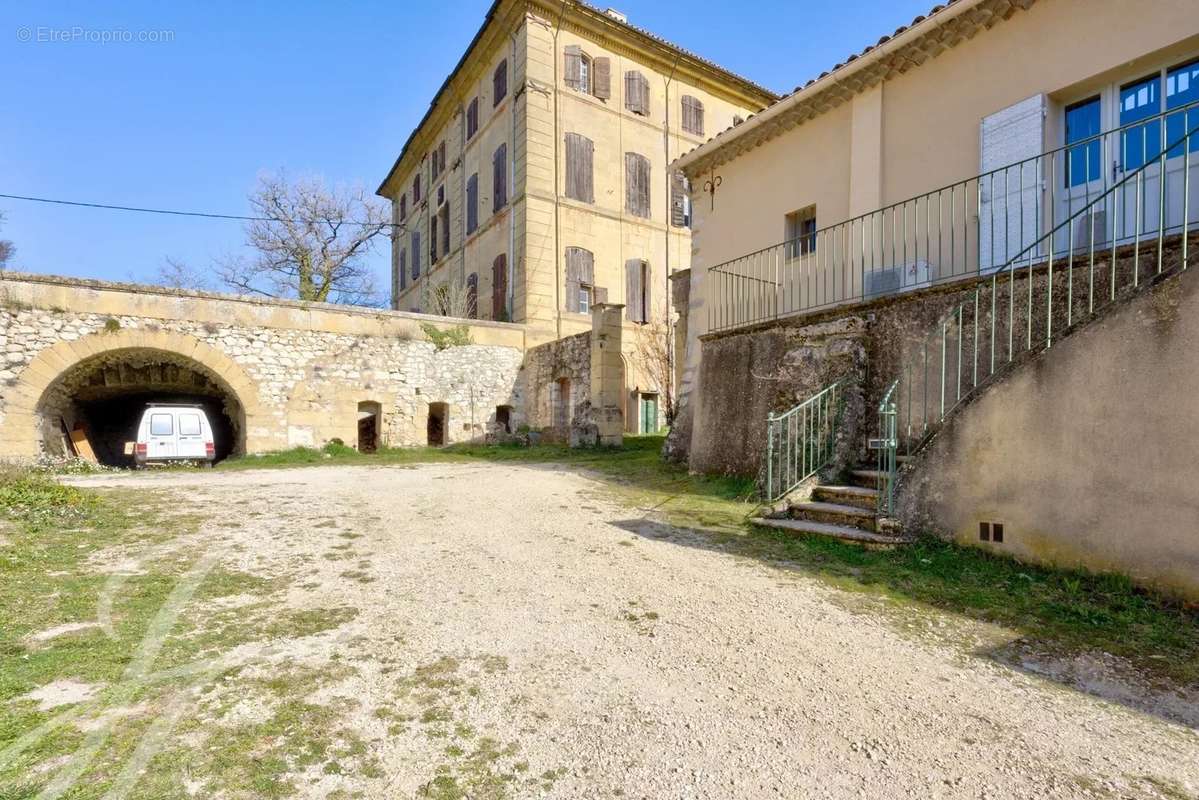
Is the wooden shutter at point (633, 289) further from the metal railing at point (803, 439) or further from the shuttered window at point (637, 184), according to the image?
the metal railing at point (803, 439)

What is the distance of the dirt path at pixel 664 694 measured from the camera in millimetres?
1948

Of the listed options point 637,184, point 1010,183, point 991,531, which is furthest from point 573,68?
point 991,531

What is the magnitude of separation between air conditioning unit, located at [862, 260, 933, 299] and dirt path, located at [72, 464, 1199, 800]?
502cm

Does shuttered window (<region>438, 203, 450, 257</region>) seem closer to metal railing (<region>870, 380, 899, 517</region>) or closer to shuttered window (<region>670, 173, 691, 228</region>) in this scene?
shuttered window (<region>670, 173, 691, 228</region>)

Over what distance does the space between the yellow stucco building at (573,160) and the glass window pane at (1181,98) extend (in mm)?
13354

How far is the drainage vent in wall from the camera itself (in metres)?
4.23

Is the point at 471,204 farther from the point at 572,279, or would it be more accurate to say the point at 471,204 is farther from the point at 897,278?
the point at 897,278

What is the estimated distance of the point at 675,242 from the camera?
2089cm

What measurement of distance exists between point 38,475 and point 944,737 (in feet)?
34.4

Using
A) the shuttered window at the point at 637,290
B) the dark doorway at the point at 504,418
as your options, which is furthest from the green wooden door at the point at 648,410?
the dark doorway at the point at 504,418

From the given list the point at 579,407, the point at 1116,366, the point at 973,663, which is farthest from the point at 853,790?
the point at 579,407

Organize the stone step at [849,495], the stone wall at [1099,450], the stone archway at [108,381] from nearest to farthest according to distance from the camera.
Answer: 1. the stone wall at [1099,450]
2. the stone step at [849,495]
3. the stone archway at [108,381]

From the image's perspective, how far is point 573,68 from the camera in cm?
1861

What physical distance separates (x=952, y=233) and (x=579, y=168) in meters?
13.9
